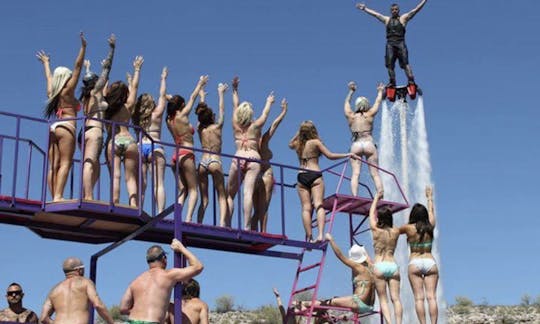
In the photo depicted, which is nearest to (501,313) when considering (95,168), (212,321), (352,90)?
(212,321)

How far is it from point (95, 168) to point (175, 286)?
2.32m

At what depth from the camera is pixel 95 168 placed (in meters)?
13.3

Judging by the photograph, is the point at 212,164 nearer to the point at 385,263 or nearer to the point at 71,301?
the point at 385,263

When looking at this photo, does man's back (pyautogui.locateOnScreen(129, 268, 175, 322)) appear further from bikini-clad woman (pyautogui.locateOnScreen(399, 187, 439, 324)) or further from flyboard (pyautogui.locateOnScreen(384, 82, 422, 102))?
flyboard (pyautogui.locateOnScreen(384, 82, 422, 102))

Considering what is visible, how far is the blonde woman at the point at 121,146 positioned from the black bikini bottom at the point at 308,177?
3.27 meters

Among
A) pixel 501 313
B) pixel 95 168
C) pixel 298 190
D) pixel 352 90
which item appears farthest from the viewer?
pixel 501 313

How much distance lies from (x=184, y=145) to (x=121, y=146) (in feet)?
4.62

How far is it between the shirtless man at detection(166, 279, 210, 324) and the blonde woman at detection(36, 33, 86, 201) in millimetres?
2256

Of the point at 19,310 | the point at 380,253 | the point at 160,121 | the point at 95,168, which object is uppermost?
the point at 160,121

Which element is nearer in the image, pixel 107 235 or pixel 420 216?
pixel 420 216

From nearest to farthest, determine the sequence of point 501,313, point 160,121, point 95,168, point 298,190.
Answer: point 95,168
point 160,121
point 298,190
point 501,313

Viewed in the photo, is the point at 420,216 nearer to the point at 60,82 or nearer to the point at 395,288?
the point at 395,288

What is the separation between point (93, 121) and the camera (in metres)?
13.5

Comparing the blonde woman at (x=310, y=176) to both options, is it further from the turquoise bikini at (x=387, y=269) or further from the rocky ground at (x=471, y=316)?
the rocky ground at (x=471, y=316)
